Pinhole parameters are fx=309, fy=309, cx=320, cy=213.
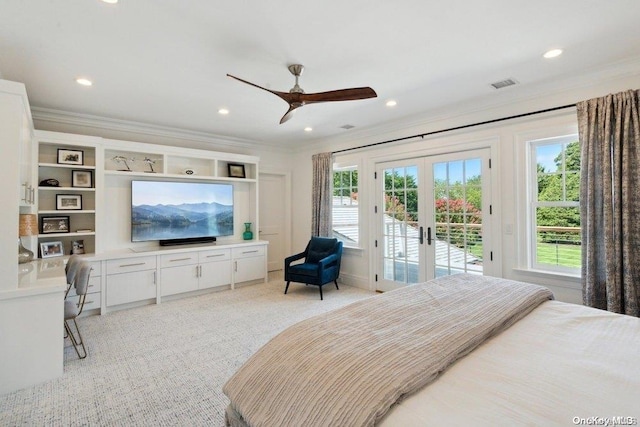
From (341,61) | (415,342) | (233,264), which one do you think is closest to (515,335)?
(415,342)

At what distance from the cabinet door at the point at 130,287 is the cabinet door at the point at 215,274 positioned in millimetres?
673

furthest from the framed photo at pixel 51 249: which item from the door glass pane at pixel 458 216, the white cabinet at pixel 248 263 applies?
the door glass pane at pixel 458 216

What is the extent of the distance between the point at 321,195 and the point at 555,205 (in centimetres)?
331

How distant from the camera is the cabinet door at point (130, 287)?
3893 millimetres

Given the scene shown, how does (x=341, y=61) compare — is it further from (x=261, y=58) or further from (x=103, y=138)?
(x=103, y=138)

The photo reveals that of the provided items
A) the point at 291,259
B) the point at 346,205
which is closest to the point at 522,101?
the point at 346,205

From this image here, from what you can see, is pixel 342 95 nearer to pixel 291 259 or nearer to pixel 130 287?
pixel 291 259

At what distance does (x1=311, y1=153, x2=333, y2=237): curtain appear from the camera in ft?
17.8

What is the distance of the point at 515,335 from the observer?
5.20ft

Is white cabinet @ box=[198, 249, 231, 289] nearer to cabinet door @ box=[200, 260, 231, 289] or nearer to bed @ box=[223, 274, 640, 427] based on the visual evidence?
cabinet door @ box=[200, 260, 231, 289]

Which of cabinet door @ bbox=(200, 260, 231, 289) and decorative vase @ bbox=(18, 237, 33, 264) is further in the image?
cabinet door @ bbox=(200, 260, 231, 289)

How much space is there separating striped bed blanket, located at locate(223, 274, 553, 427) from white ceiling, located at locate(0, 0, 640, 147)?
6.20ft

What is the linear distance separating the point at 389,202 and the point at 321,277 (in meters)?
1.53

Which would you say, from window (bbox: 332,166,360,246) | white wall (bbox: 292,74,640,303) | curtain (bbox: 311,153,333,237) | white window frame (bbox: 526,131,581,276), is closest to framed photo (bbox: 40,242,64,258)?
curtain (bbox: 311,153,333,237)
